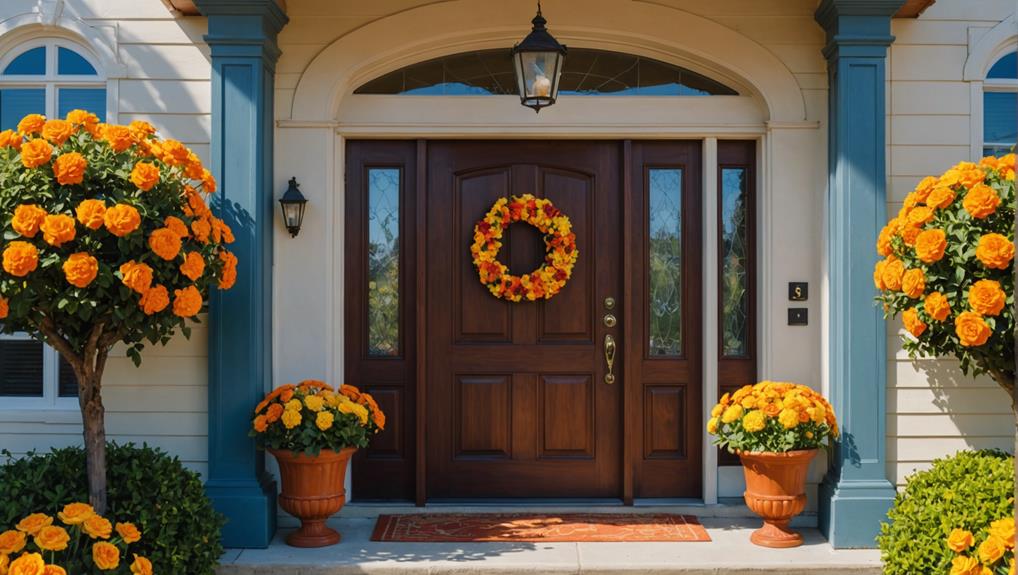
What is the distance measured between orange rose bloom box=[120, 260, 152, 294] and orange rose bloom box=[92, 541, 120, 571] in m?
0.97

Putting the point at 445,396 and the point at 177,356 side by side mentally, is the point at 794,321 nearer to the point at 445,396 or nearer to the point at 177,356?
the point at 445,396

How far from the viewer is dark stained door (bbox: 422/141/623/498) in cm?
522

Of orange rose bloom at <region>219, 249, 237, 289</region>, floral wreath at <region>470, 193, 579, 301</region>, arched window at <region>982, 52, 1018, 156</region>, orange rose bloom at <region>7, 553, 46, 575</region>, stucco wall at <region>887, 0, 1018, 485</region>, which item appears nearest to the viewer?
orange rose bloom at <region>7, 553, 46, 575</region>

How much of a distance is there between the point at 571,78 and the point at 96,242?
2563 mm

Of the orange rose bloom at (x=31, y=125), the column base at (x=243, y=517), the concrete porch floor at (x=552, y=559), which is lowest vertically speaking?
the concrete porch floor at (x=552, y=559)

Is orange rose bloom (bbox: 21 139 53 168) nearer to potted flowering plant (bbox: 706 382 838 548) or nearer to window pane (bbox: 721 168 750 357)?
potted flowering plant (bbox: 706 382 838 548)

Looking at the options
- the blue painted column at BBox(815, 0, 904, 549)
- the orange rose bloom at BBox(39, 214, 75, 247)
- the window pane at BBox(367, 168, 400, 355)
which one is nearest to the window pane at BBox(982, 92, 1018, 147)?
the blue painted column at BBox(815, 0, 904, 549)

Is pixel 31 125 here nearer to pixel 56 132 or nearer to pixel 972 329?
pixel 56 132

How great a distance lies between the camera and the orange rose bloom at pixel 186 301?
3.96 m

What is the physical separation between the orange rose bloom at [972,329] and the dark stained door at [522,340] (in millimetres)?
1761

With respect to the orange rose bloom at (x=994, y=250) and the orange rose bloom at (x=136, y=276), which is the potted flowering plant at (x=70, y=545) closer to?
the orange rose bloom at (x=136, y=276)

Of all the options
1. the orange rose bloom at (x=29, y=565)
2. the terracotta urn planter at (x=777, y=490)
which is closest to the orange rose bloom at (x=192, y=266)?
the orange rose bloom at (x=29, y=565)

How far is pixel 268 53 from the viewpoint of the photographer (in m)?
4.85

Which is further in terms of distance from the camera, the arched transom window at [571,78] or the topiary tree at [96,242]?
the arched transom window at [571,78]
